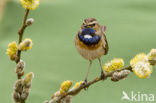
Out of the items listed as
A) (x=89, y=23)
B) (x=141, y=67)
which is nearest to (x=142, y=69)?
(x=141, y=67)

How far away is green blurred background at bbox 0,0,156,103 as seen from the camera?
0.80 metres

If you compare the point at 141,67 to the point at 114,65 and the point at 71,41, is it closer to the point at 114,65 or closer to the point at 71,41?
the point at 114,65

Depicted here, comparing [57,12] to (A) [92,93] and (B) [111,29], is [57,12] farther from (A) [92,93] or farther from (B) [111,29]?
(A) [92,93]

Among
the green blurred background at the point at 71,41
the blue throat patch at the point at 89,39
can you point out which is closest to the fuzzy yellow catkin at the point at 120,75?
the blue throat patch at the point at 89,39

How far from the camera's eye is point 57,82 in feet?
2.68

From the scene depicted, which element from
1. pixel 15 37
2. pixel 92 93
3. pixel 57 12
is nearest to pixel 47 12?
pixel 57 12

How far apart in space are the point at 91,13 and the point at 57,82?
0.93ft

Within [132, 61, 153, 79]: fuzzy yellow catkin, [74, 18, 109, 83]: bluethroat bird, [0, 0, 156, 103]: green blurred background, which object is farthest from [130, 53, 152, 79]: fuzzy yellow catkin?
[0, 0, 156, 103]: green blurred background

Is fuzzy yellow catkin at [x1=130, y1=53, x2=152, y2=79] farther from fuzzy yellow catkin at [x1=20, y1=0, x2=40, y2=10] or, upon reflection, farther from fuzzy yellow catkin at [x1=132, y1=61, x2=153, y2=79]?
fuzzy yellow catkin at [x1=20, y1=0, x2=40, y2=10]

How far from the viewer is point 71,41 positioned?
950 mm

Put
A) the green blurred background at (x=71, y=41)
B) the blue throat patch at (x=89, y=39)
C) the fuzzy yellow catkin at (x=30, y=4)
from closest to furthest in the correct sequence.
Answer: the fuzzy yellow catkin at (x=30, y=4), the blue throat patch at (x=89, y=39), the green blurred background at (x=71, y=41)

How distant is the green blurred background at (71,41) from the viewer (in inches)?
31.4

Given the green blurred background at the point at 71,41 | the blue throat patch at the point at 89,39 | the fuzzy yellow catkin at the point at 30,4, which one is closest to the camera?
the fuzzy yellow catkin at the point at 30,4

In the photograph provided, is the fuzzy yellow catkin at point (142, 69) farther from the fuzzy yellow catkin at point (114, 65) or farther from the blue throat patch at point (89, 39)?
the blue throat patch at point (89, 39)
